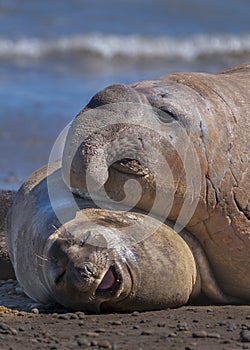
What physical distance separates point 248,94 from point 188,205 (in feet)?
2.62

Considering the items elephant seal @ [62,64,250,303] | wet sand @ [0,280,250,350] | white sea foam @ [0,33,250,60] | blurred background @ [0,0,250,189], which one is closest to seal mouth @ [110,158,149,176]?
elephant seal @ [62,64,250,303]

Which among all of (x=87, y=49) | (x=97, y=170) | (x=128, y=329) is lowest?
(x=128, y=329)

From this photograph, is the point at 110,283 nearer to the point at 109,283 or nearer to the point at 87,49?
the point at 109,283

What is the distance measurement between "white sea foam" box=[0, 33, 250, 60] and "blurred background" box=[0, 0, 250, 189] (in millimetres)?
18

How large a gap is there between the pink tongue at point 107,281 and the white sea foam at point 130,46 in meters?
12.6

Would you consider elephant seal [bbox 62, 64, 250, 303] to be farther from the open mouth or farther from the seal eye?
the open mouth

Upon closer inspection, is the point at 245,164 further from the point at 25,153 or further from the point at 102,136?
the point at 25,153

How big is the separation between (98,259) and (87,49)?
1363 centimetres

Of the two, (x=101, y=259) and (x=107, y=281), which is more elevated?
(x=101, y=259)

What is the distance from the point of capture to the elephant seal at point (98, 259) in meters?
5.06

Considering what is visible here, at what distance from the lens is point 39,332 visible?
197 inches

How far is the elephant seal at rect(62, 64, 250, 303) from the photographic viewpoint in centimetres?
530

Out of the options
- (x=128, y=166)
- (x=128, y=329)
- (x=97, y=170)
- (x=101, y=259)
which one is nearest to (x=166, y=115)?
(x=128, y=166)

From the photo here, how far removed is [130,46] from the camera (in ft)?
62.4
